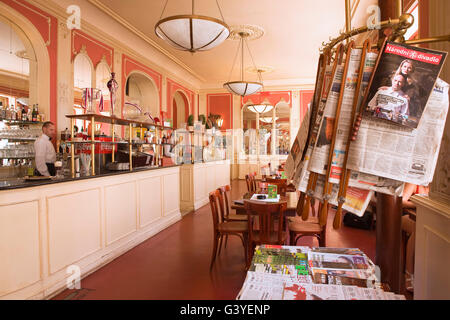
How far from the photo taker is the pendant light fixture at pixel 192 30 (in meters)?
3.47

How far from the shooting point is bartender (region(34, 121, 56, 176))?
14.9ft

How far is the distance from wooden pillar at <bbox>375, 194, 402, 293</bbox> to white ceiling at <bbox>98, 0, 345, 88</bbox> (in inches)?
194

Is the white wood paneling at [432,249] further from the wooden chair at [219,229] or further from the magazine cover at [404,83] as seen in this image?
the wooden chair at [219,229]

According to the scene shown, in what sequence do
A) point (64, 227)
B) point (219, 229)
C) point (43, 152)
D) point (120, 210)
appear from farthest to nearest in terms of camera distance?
point (43, 152) → point (120, 210) → point (219, 229) → point (64, 227)

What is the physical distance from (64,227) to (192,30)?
2.66 metres

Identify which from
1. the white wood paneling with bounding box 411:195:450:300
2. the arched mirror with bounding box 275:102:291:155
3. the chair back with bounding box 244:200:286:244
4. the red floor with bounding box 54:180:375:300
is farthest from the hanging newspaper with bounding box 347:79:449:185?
the arched mirror with bounding box 275:102:291:155

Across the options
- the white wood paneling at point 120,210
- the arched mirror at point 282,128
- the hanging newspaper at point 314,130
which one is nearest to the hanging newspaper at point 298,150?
the hanging newspaper at point 314,130

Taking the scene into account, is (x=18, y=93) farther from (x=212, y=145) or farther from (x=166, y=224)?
(x=166, y=224)

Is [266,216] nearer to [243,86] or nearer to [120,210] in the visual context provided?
[120,210]

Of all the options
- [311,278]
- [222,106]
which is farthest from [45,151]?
[222,106]

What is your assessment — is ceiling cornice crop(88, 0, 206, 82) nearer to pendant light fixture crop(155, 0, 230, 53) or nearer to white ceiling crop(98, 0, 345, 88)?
white ceiling crop(98, 0, 345, 88)

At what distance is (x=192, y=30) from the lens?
3592 mm

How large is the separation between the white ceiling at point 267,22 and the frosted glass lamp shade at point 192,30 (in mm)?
1910
